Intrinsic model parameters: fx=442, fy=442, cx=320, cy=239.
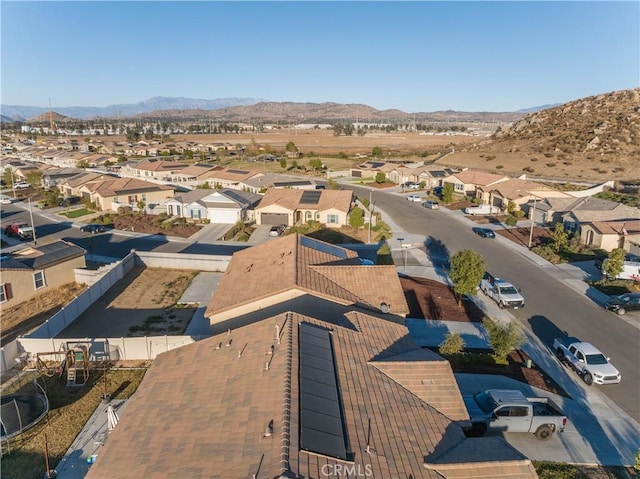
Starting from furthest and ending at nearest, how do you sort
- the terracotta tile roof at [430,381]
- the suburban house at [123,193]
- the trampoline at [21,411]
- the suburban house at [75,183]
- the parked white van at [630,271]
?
the suburban house at [75,183]
the suburban house at [123,193]
the parked white van at [630,271]
the trampoline at [21,411]
the terracotta tile roof at [430,381]

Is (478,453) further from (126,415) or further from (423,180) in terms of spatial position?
(423,180)

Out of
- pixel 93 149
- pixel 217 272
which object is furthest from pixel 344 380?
pixel 93 149

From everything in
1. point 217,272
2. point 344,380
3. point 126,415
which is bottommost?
point 217,272

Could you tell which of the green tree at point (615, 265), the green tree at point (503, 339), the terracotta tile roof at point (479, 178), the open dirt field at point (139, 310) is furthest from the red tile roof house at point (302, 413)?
the terracotta tile roof at point (479, 178)

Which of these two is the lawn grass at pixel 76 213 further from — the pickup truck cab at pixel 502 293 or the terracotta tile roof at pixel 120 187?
the pickup truck cab at pixel 502 293

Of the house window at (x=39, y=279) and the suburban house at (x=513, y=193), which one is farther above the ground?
the suburban house at (x=513, y=193)

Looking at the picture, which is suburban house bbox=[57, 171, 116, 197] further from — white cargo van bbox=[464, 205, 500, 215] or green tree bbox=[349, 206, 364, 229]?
white cargo van bbox=[464, 205, 500, 215]
